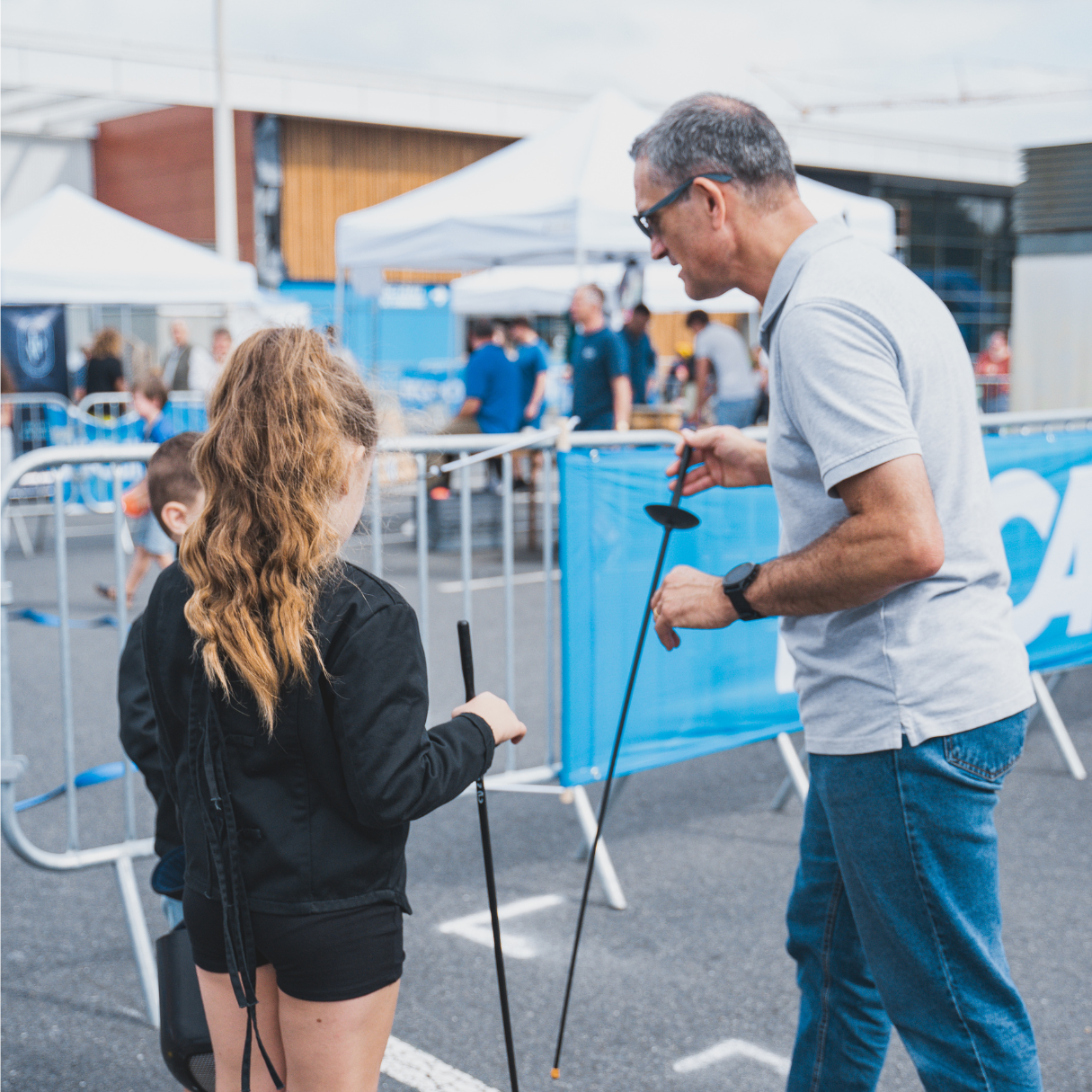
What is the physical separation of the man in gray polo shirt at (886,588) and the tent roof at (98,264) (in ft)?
29.2

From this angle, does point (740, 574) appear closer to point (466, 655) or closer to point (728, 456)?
point (466, 655)

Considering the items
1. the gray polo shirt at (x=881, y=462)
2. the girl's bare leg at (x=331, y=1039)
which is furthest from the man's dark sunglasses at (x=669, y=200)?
the girl's bare leg at (x=331, y=1039)

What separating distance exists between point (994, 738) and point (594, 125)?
855 centimetres

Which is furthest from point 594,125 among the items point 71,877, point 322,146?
point 322,146

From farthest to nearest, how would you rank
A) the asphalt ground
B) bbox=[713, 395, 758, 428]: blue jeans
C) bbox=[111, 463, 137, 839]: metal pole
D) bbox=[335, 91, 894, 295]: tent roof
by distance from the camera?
bbox=[713, 395, 758, 428]: blue jeans < bbox=[335, 91, 894, 295]: tent roof < bbox=[111, 463, 137, 839]: metal pole < the asphalt ground

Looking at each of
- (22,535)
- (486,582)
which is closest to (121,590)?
(486,582)

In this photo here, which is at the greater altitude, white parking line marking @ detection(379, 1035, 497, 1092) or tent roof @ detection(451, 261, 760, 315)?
tent roof @ detection(451, 261, 760, 315)

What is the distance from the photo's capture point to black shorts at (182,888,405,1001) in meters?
1.77

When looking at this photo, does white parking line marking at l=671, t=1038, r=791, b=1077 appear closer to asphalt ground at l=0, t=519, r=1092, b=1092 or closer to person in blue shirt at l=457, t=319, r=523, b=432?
asphalt ground at l=0, t=519, r=1092, b=1092

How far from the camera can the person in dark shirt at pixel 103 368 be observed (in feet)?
49.0

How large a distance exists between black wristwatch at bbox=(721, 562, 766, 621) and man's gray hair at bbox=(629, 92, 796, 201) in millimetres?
637

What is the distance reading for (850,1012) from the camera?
7.46 ft

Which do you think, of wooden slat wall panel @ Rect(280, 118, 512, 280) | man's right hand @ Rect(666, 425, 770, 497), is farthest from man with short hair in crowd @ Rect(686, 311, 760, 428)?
wooden slat wall panel @ Rect(280, 118, 512, 280)

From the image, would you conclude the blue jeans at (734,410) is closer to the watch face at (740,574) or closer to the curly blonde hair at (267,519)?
the watch face at (740,574)
